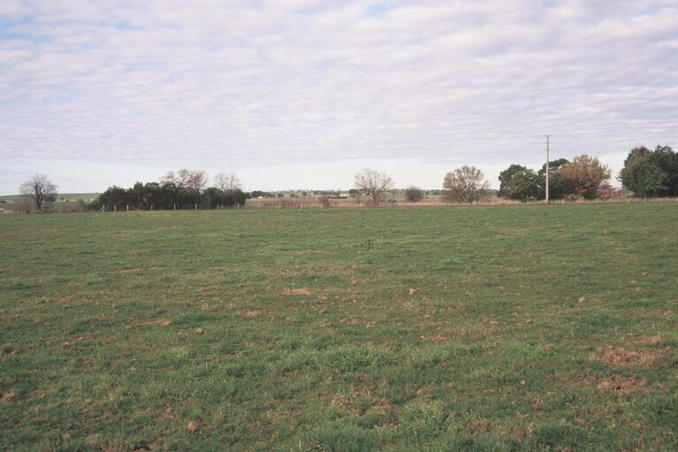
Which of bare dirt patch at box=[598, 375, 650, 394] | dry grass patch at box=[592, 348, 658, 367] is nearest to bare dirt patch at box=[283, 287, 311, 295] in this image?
dry grass patch at box=[592, 348, 658, 367]

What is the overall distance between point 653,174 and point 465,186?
30292 mm

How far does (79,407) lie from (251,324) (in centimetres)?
368

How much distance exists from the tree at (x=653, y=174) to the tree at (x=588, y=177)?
213 inches

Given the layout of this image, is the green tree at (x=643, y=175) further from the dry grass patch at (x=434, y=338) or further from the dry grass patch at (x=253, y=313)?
the dry grass patch at (x=253, y=313)

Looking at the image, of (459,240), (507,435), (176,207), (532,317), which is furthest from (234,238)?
(176,207)

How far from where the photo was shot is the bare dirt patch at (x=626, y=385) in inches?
223

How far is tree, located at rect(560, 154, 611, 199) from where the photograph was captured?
8219 cm

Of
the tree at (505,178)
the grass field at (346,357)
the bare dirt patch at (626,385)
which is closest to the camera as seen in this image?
the grass field at (346,357)

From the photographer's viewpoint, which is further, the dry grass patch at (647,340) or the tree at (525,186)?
the tree at (525,186)

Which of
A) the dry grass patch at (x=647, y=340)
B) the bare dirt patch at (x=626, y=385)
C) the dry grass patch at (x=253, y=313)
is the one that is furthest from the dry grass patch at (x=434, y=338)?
the dry grass patch at (x=253, y=313)

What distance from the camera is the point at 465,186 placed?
304 ft

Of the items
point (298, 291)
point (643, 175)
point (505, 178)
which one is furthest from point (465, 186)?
point (298, 291)

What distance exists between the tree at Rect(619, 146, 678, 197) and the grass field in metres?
67.5

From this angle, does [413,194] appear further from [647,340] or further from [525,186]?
[647,340]
